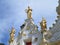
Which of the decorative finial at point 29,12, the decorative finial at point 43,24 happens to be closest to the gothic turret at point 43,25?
the decorative finial at point 43,24

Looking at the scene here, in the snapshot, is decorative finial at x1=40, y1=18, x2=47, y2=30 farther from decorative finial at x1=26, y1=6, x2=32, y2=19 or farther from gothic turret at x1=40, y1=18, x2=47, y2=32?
decorative finial at x1=26, y1=6, x2=32, y2=19

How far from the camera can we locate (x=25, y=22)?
29.8 metres

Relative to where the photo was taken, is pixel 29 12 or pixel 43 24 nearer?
pixel 43 24

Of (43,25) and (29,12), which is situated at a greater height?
(29,12)

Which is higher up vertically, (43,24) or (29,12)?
(29,12)

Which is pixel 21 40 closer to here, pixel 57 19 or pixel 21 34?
pixel 21 34

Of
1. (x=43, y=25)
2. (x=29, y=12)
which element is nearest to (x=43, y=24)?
(x=43, y=25)

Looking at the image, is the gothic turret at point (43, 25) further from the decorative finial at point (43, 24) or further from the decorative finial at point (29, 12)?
the decorative finial at point (29, 12)

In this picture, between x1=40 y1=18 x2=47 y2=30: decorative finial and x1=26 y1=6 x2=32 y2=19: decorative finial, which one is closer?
x1=40 y1=18 x2=47 y2=30: decorative finial

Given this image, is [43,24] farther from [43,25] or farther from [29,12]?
[29,12]

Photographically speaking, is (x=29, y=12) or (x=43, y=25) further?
(x=29, y=12)

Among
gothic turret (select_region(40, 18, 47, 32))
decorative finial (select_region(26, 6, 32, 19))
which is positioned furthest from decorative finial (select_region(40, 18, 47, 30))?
decorative finial (select_region(26, 6, 32, 19))

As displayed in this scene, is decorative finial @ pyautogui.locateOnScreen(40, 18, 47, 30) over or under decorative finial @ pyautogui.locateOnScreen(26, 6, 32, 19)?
under

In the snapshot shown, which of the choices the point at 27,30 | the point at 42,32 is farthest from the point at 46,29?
the point at 27,30
